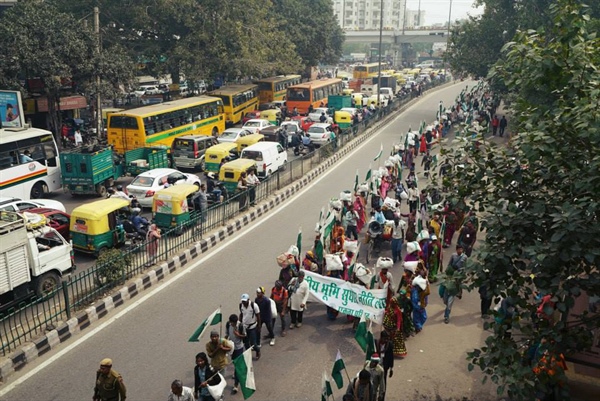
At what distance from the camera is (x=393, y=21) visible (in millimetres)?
168375

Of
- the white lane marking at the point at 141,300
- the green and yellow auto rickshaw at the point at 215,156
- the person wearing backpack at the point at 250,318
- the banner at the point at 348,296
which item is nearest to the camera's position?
the white lane marking at the point at 141,300

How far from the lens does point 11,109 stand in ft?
80.1

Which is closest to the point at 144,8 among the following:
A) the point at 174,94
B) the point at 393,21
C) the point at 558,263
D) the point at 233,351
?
the point at 174,94

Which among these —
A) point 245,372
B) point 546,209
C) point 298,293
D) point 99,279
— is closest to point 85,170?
point 99,279

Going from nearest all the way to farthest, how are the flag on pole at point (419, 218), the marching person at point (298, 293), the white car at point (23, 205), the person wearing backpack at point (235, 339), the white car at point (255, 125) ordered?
the person wearing backpack at point (235, 339)
the marching person at point (298, 293)
the white car at point (23, 205)
the flag on pole at point (419, 218)
the white car at point (255, 125)

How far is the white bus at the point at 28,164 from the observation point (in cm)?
1873

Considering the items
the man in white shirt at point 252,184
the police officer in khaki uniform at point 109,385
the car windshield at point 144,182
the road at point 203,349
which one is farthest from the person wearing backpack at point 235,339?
the car windshield at point 144,182

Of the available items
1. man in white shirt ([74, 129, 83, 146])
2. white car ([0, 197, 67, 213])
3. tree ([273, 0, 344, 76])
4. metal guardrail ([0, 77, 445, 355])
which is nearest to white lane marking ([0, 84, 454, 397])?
metal guardrail ([0, 77, 445, 355])

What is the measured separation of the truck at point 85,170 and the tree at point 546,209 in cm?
1501

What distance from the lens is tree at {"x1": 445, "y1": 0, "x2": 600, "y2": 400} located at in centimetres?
598

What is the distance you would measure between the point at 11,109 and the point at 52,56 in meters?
3.19

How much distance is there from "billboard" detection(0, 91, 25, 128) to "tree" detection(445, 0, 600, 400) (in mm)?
21783

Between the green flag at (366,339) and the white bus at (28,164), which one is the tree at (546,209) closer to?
the green flag at (366,339)

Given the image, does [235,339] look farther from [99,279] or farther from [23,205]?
[23,205]
